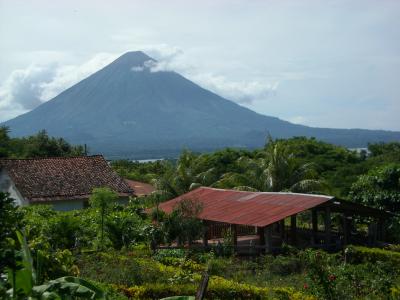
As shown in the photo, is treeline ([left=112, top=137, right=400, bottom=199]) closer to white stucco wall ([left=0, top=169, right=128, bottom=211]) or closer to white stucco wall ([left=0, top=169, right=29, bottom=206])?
white stucco wall ([left=0, top=169, right=128, bottom=211])

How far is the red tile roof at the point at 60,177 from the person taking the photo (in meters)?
32.1

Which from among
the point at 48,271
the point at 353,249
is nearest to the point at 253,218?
the point at 353,249

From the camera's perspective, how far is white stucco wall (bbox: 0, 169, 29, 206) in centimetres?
3208

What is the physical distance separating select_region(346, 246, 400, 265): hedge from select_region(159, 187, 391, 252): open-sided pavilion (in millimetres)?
2477

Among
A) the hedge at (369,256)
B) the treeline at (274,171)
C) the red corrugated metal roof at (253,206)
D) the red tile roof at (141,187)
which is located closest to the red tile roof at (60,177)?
the treeline at (274,171)

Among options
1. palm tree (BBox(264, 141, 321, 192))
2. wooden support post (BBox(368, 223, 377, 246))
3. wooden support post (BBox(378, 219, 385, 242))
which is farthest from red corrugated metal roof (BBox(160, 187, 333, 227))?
palm tree (BBox(264, 141, 321, 192))

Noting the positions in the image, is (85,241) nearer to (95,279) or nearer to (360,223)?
(95,279)

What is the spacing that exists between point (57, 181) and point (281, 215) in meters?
18.0

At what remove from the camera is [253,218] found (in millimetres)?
19031

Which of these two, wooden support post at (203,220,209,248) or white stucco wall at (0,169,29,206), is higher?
white stucco wall at (0,169,29,206)

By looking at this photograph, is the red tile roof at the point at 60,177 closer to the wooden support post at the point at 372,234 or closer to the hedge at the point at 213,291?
the wooden support post at the point at 372,234

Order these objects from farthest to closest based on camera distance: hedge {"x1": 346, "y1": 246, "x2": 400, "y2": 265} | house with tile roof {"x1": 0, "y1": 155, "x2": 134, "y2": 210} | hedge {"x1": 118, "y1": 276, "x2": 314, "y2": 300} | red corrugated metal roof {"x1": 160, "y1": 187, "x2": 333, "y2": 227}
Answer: house with tile roof {"x1": 0, "y1": 155, "x2": 134, "y2": 210}, red corrugated metal roof {"x1": 160, "y1": 187, "x2": 333, "y2": 227}, hedge {"x1": 346, "y1": 246, "x2": 400, "y2": 265}, hedge {"x1": 118, "y1": 276, "x2": 314, "y2": 300}

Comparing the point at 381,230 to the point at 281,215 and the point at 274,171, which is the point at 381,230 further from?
the point at 274,171

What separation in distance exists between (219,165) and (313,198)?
83.3 ft
